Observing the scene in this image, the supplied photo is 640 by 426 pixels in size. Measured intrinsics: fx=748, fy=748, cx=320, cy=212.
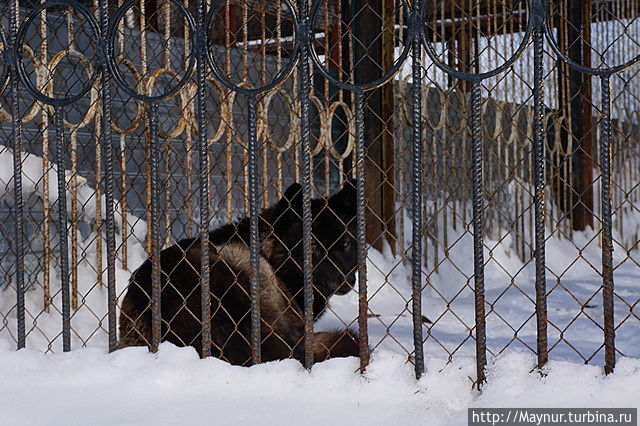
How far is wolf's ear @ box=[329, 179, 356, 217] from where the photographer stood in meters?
4.52

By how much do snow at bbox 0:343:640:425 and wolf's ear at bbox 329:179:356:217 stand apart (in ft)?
4.97

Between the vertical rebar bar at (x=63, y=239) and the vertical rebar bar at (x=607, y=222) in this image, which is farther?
the vertical rebar bar at (x=63, y=239)

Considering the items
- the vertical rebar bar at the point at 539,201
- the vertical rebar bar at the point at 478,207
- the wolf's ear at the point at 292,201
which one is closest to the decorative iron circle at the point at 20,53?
the wolf's ear at the point at 292,201

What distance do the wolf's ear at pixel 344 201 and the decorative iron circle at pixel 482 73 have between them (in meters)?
1.58

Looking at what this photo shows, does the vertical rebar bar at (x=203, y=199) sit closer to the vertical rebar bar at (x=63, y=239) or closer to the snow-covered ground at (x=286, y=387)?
the snow-covered ground at (x=286, y=387)

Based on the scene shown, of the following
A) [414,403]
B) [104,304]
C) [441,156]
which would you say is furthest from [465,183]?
[414,403]

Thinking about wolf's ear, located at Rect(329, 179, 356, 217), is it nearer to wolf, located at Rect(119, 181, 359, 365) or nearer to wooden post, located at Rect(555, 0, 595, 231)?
wolf, located at Rect(119, 181, 359, 365)

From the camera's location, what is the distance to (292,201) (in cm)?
424

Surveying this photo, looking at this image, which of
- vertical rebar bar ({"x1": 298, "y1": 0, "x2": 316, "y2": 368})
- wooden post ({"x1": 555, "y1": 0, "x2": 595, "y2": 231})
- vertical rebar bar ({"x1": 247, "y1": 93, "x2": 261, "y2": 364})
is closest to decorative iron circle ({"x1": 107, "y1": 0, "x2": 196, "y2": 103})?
vertical rebar bar ({"x1": 247, "y1": 93, "x2": 261, "y2": 364})

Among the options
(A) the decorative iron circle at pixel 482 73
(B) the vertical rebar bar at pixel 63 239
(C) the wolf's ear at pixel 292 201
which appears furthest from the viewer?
(C) the wolf's ear at pixel 292 201

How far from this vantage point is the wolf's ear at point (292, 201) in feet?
13.5

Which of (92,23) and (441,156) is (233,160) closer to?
(441,156)

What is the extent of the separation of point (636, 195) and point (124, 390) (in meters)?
9.31

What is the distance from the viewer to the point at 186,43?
5996 mm
